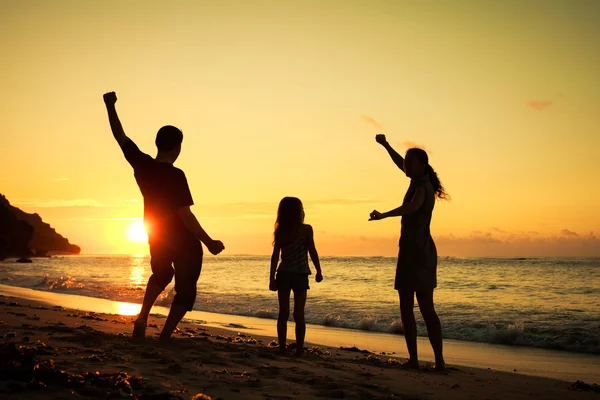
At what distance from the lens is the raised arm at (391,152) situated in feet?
22.4

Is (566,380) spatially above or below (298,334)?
below

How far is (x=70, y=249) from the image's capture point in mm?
160000

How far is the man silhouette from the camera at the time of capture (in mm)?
5797

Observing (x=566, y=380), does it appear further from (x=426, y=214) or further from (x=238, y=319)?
(x=238, y=319)

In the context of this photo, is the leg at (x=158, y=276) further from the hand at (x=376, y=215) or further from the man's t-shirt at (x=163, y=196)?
the hand at (x=376, y=215)

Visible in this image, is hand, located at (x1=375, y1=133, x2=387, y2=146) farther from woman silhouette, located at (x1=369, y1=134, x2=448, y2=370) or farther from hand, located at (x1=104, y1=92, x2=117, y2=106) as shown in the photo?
hand, located at (x1=104, y1=92, x2=117, y2=106)

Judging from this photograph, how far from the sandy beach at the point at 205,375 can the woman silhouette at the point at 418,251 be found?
0.48 metres

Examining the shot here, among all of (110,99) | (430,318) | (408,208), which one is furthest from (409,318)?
(110,99)

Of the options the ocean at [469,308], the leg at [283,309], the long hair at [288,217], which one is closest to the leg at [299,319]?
the leg at [283,309]

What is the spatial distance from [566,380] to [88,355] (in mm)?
5500

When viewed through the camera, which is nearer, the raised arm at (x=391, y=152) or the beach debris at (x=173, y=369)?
the beach debris at (x=173, y=369)

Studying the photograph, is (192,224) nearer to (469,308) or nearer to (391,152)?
(391,152)

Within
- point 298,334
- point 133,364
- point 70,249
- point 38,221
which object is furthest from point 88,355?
point 70,249

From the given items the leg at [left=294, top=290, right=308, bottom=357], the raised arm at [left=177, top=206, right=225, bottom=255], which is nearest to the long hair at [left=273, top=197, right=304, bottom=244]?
the leg at [left=294, top=290, right=308, bottom=357]
